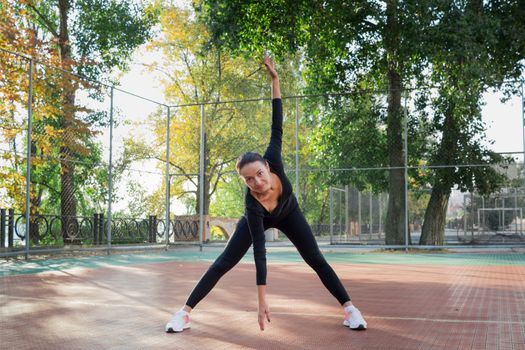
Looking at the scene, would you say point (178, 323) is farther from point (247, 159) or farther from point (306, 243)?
point (247, 159)

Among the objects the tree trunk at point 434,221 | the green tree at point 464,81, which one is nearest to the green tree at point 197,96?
the tree trunk at point 434,221

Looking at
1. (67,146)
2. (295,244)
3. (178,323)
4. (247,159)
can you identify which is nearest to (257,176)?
(247,159)

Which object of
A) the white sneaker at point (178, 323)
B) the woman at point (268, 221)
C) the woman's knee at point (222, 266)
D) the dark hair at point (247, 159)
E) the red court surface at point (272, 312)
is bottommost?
the red court surface at point (272, 312)

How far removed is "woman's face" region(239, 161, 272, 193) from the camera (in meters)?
3.57

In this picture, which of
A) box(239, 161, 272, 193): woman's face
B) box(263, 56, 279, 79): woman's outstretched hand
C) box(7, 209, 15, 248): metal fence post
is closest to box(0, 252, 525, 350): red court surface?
box(239, 161, 272, 193): woman's face

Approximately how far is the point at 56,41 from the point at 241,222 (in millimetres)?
17202

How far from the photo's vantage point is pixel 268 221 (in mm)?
4098

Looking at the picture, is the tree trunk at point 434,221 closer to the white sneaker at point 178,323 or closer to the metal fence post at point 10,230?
the metal fence post at point 10,230

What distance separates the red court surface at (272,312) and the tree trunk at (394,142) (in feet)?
20.8

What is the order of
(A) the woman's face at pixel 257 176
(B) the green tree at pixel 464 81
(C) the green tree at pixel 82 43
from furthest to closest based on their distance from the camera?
(C) the green tree at pixel 82 43, (B) the green tree at pixel 464 81, (A) the woman's face at pixel 257 176

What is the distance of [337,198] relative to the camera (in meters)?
21.9

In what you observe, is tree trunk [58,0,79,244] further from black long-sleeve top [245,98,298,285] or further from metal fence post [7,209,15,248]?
black long-sleeve top [245,98,298,285]

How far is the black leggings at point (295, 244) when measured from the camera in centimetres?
419

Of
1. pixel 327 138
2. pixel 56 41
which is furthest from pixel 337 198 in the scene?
pixel 56 41
